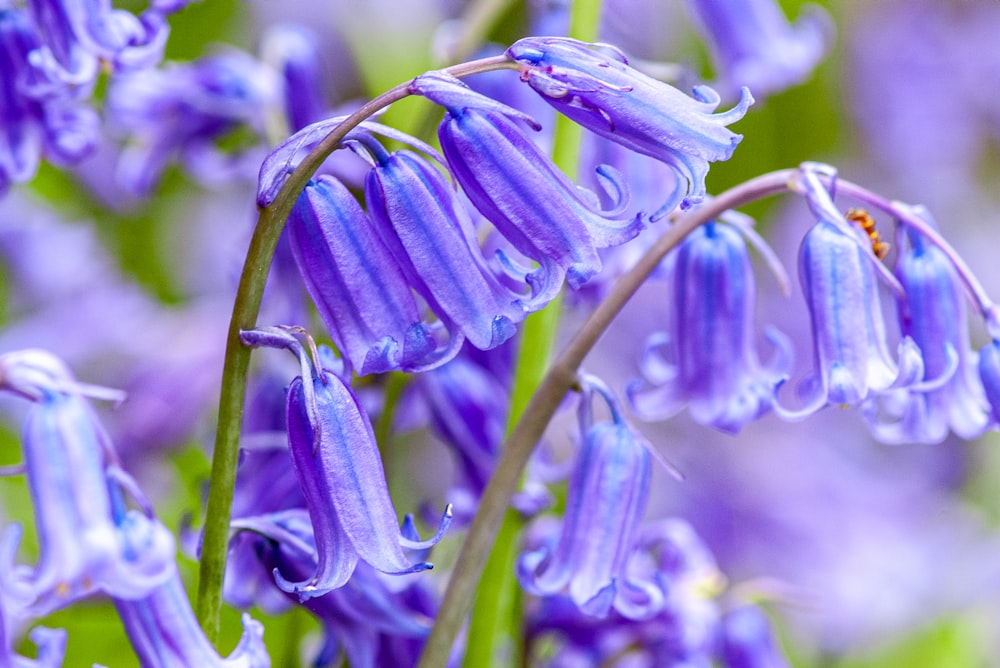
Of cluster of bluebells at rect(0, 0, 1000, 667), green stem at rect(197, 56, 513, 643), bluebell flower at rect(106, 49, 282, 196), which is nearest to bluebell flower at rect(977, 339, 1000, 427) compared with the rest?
cluster of bluebells at rect(0, 0, 1000, 667)

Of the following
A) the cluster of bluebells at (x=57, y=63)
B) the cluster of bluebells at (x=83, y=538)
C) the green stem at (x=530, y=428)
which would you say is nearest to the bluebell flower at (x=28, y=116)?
the cluster of bluebells at (x=57, y=63)

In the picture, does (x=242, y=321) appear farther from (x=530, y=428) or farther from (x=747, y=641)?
(x=747, y=641)

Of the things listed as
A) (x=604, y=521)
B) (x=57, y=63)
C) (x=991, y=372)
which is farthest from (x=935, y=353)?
(x=57, y=63)

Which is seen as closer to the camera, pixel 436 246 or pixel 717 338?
pixel 436 246

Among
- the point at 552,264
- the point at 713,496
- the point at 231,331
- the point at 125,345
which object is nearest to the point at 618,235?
the point at 552,264

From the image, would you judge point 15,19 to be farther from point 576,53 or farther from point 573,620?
point 573,620

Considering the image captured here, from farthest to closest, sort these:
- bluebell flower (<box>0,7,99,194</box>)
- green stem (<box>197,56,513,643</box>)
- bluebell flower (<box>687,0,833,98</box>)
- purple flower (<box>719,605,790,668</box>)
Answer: bluebell flower (<box>687,0,833,98</box>) → purple flower (<box>719,605,790,668</box>) → bluebell flower (<box>0,7,99,194</box>) → green stem (<box>197,56,513,643</box>)

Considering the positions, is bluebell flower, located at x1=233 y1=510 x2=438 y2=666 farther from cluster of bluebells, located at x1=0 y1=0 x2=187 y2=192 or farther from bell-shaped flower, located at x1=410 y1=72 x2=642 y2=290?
cluster of bluebells, located at x1=0 y1=0 x2=187 y2=192
